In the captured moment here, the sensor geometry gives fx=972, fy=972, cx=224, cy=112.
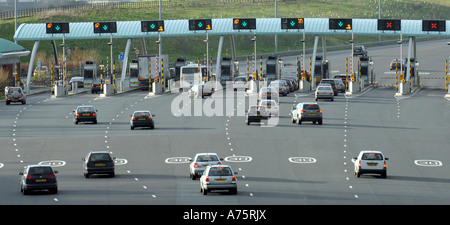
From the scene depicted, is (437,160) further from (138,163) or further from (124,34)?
(124,34)

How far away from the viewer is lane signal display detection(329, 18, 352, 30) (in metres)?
91.3

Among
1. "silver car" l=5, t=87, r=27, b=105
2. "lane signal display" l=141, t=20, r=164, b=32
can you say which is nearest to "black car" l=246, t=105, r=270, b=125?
"silver car" l=5, t=87, r=27, b=105

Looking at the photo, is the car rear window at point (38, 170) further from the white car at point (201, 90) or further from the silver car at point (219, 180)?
the white car at point (201, 90)

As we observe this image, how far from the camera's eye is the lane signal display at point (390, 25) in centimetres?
9069

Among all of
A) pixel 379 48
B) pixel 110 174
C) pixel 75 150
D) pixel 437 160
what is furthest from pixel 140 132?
pixel 379 48

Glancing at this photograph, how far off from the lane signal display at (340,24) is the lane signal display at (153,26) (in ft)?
52.5

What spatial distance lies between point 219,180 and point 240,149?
569 inches

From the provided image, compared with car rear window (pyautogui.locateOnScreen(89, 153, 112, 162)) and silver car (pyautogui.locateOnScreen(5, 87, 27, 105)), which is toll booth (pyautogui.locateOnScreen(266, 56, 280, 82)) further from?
car rear window (pyautogui.locateOnScreen(89, 153, 112, 162))

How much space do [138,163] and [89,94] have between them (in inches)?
1619

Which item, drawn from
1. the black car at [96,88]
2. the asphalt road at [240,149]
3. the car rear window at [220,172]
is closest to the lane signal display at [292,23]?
the asphalt road at [240,149]

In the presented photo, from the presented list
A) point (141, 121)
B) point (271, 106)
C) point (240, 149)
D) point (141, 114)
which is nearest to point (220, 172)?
point (240, 149)

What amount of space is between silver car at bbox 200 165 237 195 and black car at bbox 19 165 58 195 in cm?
613

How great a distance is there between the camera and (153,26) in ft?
304

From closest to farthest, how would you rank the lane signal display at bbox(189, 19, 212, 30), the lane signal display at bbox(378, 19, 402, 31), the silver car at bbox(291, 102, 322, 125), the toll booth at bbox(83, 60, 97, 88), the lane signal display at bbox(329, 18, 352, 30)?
the silver car at bbox(291, 102, 322, 125)
the lane signal display at bbox(378, 19, 402, 31)
the lane signal display at bbox(329, 18, 352, 30)
the lane signal display at bbox(189, 19, 212, 30)
the toll booth at bbox(83, 60, 97, 88)
